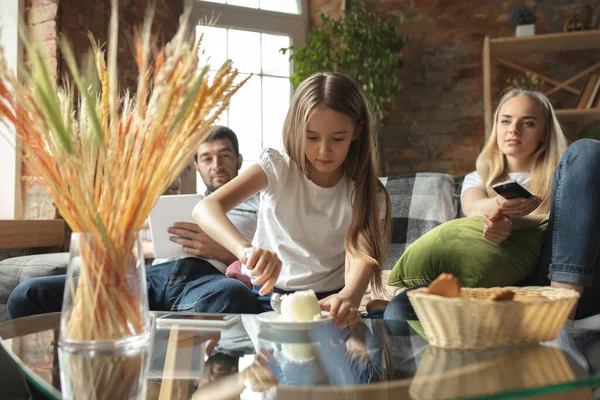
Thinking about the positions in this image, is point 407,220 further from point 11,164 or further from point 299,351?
point 11,164

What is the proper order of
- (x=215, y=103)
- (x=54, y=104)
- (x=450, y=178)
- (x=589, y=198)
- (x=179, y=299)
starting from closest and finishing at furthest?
(x=54, y=104) < (x=215, y=103) < (x=589, y=198) < (x=179, y=299) < (x=450, y=178)

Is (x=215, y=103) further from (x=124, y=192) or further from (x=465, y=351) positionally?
(x=465, y=351)

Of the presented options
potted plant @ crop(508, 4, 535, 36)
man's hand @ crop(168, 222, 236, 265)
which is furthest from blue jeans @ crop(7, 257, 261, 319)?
potted plant @ crop(508, 4, 535, 36)

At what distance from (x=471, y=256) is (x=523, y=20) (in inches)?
96.0

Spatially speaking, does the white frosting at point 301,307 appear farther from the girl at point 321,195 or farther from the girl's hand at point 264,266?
the girl at point 321,195

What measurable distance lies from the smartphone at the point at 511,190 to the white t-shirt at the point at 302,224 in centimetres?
42

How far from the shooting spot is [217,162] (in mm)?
2314

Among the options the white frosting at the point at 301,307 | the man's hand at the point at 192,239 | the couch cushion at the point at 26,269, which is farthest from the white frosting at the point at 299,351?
the couch cushion at the point at 26,269

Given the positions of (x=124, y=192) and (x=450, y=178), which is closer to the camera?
(x=124, y=192)

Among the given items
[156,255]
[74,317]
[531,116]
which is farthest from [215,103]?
[531,116]

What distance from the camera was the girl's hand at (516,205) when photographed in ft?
5.20

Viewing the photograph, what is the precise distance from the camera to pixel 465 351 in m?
0.87

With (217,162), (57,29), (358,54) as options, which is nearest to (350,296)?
(217,162)

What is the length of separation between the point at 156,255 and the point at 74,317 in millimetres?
1157
